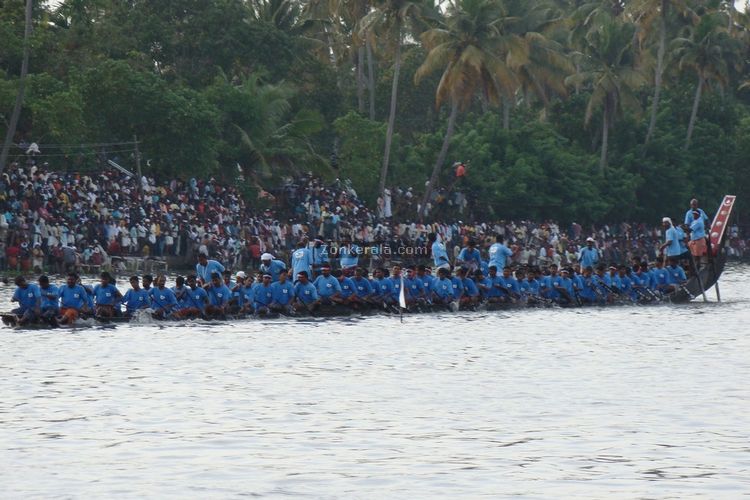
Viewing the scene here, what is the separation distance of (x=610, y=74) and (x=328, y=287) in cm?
4780

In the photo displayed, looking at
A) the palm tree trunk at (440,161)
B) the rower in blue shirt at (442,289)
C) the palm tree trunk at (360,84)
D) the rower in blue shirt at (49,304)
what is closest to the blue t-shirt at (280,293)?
the rower in blue shirt at (442,289)

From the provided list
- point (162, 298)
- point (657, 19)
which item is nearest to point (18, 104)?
point (162, 298)

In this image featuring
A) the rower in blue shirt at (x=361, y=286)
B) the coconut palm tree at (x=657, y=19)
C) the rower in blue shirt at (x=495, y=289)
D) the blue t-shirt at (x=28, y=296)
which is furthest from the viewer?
the coconut palm tree at (x=657, y=19)

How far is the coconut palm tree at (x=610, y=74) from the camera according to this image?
79.4 m

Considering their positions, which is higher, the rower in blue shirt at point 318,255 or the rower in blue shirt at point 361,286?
the rower in blue shirt at point 318,255

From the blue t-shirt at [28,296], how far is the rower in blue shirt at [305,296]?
6142 millimetres

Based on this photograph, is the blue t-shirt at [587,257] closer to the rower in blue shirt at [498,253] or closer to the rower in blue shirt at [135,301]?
the rower in blue shirt at [498,253]

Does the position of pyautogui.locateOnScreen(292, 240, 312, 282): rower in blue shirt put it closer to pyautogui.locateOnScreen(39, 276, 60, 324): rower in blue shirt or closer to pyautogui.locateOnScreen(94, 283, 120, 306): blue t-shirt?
pyautogui.locateOnScreen(94, 283, 120, 306): blue t-shirt

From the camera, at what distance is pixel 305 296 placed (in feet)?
110

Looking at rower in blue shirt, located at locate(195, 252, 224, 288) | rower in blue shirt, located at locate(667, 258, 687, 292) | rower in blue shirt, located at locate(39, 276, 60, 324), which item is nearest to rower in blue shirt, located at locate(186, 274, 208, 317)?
rower in blue shirt, located at locate(195, 252, 224, 288)

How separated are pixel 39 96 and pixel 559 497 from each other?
40.4m

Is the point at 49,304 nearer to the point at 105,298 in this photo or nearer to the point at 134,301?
the point at 105,298

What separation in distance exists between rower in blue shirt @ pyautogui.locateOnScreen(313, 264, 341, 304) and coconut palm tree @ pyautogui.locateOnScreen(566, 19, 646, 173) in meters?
47.0

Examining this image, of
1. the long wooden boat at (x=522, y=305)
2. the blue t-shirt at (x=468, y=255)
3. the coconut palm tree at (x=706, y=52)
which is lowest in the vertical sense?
the long wooden boat at (x=522, y=305)
